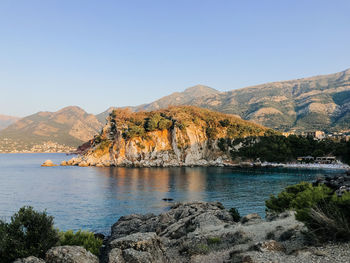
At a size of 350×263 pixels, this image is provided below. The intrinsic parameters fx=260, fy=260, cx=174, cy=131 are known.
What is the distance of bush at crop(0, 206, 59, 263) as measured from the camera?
1093 cm

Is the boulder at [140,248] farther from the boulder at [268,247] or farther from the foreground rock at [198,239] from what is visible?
the boulder at [268,247]

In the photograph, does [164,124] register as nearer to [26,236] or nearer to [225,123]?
[225,123]

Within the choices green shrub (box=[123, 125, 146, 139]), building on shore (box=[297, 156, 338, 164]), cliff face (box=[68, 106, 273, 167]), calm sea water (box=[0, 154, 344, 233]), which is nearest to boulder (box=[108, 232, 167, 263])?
calm sea water (box=[0, 154, 344, 233])

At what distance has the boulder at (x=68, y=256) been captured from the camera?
9.59 m

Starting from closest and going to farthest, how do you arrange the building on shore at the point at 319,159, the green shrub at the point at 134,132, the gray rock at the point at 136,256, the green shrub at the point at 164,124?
1. the gray rock at the point at 136,256
2. the building on shore at the point at 319,159
3. the green shrub at the point at 134,132
4. the green shrub at the point at 164,124

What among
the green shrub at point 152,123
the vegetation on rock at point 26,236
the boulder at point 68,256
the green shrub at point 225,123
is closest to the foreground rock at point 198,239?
the boulder at point 68,256

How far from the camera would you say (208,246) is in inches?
613

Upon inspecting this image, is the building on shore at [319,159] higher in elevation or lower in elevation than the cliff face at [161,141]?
lower

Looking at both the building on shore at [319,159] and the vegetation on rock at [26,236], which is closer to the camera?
the vegetation on rock at [26,236]

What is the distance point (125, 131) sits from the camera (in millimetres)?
119312

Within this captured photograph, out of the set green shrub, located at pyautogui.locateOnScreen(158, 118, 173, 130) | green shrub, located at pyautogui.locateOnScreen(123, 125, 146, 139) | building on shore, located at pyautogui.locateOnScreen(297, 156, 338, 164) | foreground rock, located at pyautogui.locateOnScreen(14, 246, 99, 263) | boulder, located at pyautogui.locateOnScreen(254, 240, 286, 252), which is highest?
green shrub, located at pyautogui.locateOnScreen(158, 118, 173, 130)

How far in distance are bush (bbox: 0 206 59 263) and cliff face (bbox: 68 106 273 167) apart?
96949 mm

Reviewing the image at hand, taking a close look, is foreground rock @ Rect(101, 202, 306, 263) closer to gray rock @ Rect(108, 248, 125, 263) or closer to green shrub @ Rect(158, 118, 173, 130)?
gray rock @ Rect(108, 248, 125, 263)

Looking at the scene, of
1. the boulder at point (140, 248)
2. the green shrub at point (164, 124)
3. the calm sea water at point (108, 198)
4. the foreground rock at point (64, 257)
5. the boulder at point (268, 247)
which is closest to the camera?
the foreground rock at point (64, 257)
